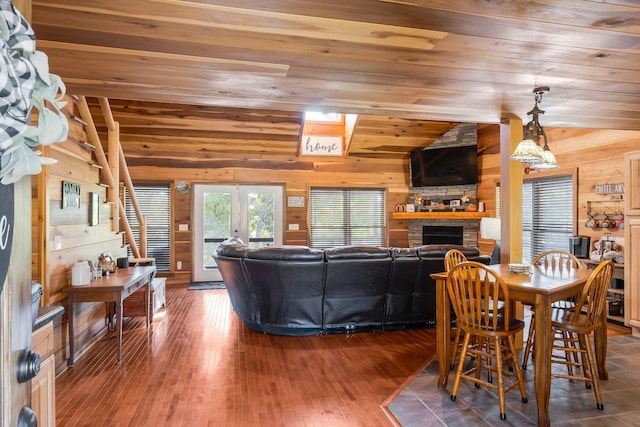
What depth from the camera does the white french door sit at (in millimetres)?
7695

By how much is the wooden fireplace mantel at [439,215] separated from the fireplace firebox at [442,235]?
0.33 m

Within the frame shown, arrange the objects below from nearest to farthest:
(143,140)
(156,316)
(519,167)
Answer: (519,167)
(156,316)
(143,140)

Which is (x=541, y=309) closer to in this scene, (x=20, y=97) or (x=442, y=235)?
(x=20, y=97)

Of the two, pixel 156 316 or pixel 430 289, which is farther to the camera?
pixel 156 316

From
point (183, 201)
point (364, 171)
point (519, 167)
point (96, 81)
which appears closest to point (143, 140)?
point (183, 201)

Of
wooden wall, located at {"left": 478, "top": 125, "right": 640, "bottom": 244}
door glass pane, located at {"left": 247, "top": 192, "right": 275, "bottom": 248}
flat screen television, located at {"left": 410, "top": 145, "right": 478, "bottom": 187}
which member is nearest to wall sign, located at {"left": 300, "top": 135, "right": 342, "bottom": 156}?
door glass pane, located at {"left": 247, "top": 192, "right": 275, "bottom": 248}

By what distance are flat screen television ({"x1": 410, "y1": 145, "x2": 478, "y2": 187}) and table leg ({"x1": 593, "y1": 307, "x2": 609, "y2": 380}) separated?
455cm

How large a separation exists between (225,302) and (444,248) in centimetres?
343

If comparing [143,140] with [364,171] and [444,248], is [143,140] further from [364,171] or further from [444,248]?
[444,248]

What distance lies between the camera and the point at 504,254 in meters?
4.00

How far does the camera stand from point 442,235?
307 inches

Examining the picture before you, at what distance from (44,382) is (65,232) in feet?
8.18

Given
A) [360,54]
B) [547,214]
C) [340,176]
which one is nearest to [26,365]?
[360,54]

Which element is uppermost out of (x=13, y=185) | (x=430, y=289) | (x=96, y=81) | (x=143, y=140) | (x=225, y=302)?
(x=143, y=140)
